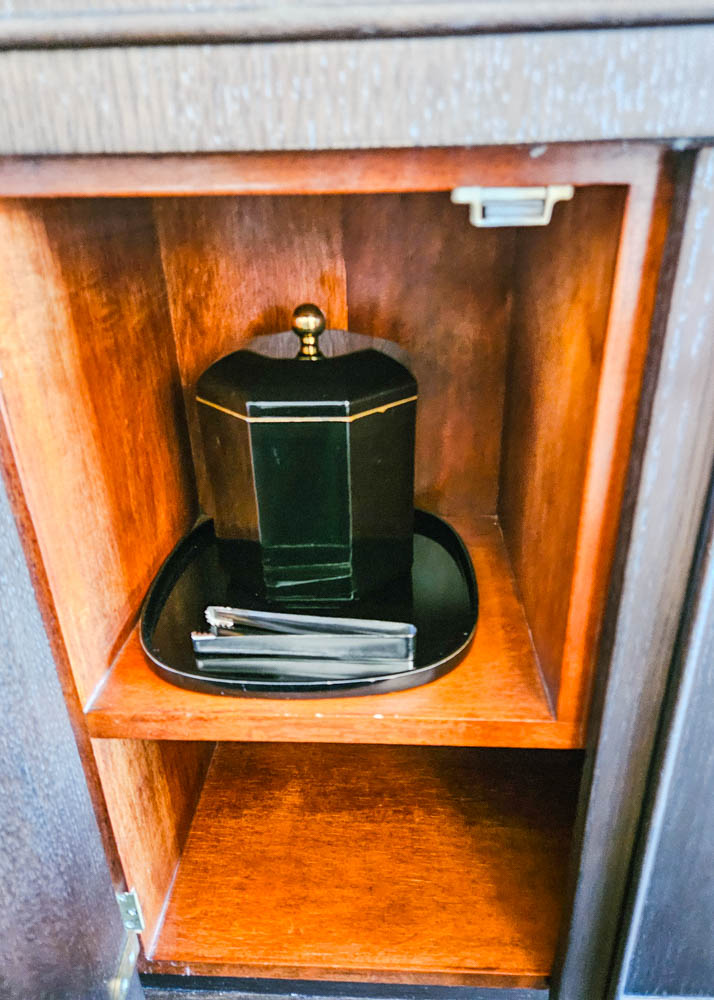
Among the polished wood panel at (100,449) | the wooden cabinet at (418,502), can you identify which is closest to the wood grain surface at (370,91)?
the wooden cabinet at (418,502)

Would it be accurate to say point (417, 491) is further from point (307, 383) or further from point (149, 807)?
point (149, 807)

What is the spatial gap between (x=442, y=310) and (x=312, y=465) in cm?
25

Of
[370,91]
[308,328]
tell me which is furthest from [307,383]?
[370,91]

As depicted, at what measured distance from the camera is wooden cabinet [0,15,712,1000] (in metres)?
0.36

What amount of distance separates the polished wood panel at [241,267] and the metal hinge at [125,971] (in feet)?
1.63

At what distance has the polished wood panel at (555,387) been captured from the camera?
0.40m

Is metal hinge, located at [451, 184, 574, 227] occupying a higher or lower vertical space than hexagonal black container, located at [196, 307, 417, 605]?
higher

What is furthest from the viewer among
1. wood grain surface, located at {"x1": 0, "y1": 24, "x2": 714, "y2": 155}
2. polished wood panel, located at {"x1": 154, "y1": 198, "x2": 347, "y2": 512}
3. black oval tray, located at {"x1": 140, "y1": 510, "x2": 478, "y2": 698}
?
polished wood panel, located at {"x1": 154, "y1": 198, "x2": 347, "y2": 512}

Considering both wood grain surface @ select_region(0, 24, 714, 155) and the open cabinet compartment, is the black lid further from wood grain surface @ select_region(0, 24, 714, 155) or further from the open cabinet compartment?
Result: wood grain surface @ select_region(0, 24, 714, 155)

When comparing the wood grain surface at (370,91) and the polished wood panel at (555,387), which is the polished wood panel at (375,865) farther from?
the wood grain surface at (370,91)

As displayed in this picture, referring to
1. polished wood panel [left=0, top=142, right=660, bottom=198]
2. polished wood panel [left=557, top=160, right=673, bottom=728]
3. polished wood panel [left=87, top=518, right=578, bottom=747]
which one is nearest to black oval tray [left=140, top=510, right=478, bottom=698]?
polished wood panel [left=87, top=518, right=578, bottom=747]

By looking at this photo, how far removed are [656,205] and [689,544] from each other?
0.18 meters

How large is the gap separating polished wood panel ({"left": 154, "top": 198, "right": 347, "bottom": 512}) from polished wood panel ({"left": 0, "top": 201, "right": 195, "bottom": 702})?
0.9 inches

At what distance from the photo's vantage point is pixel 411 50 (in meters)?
0.30
